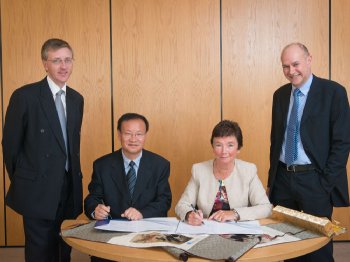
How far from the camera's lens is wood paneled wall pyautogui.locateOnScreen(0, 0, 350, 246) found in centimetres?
414

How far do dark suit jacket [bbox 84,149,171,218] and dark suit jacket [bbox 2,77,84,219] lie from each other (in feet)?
0.74

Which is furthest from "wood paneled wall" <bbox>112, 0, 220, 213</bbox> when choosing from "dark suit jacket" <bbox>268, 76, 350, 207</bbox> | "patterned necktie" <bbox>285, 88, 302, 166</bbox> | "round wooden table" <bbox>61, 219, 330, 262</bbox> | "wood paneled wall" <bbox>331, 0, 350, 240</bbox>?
"round wooden table" <bbox>61, 219, 330, 262</bbox>

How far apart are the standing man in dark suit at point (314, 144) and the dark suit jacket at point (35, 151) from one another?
1.38m

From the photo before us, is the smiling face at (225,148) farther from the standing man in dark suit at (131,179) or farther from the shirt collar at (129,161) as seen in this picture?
the shirt collar at (129,161)

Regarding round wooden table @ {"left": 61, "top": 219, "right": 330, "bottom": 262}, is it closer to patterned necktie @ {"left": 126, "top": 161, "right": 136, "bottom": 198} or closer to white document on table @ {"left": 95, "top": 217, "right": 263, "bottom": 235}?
white document on table @ {"left": 95, "top": 217, "right": 263, "bottom": 235}

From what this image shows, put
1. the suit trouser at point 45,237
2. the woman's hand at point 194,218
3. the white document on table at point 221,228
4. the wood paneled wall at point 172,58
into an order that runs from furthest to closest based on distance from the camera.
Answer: the wood paneled wall at point 172,58 → the suit trouser at point 45,237 → the woman's hand at point 194,218 → the white document on table at point 221,228

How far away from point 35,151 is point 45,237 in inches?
20.3

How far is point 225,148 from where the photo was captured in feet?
7.98

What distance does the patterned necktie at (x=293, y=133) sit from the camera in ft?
8.61

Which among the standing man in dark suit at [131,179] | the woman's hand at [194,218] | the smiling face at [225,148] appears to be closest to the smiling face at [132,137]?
the standing man in dark suit at [131,179]

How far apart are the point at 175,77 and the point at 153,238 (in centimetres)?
259

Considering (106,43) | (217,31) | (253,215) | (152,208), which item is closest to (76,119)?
(152,208)

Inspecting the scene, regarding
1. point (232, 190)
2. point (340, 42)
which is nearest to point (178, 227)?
point (232, 190)

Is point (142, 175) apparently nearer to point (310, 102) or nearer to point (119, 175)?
point (119, 175)
